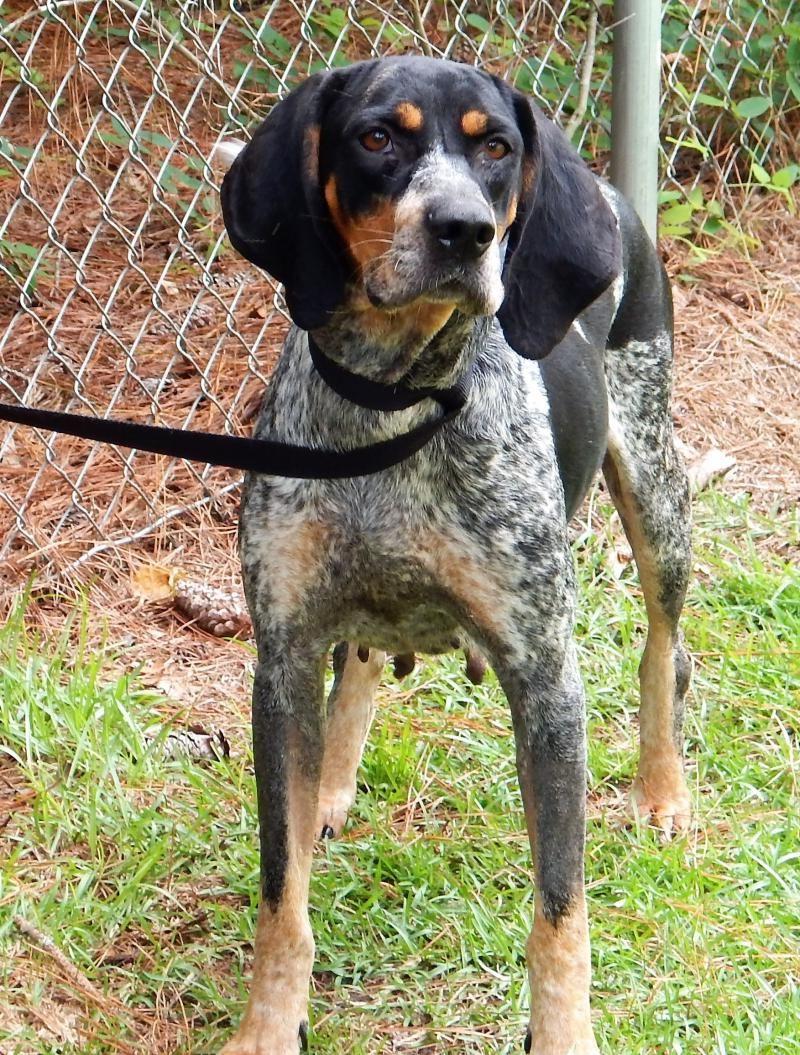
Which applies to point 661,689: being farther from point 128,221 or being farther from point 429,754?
point 128,221

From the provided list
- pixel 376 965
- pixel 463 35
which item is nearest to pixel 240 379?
pixel 463 35

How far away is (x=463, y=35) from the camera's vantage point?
5.98 metres

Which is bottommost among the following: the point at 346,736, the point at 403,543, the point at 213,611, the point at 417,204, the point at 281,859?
the point at 213,611

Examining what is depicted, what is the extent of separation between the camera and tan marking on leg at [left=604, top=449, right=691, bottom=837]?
4.20m

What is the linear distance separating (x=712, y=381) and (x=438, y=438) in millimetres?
3347

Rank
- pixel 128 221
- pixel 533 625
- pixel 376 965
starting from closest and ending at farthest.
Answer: pixel 533 625 < pixel 376 965 < pixel 128 221

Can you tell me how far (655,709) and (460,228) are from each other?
73.3 inches

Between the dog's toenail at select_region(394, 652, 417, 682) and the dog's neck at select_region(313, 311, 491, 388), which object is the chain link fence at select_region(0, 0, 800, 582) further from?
the dog's neck at select_region(313, 311, 491, 388)

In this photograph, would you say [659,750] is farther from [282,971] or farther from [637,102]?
[637,102]

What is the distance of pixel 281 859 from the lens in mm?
3273

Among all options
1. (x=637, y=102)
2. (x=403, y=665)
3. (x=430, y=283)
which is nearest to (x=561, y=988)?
(x=403, y=665)

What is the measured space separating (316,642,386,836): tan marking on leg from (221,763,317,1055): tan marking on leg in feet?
2.73

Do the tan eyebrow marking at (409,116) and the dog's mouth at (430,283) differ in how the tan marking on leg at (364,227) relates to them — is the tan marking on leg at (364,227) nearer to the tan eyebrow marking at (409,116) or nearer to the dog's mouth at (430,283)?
the dog's mouth at (430,283)

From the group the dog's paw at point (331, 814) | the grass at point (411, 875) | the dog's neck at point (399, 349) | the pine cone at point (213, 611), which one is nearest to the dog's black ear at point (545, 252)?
the dog's neck at point (399, 349)
